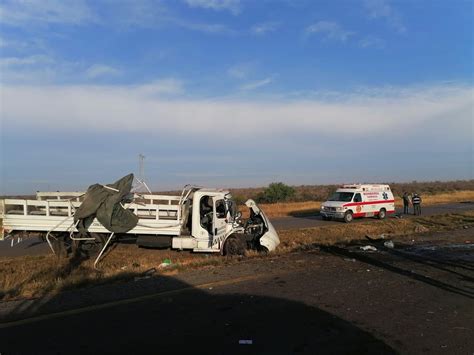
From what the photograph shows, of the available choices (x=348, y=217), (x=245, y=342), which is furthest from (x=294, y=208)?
(x=245, y=342)

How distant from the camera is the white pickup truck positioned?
Answer: 12953mm

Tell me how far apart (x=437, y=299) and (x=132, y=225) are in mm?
8382

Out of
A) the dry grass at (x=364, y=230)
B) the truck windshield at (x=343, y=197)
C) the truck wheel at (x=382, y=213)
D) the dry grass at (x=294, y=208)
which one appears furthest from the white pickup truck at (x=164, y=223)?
the dry grass at (x=294, y=208)

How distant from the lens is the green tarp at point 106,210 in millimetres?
12656

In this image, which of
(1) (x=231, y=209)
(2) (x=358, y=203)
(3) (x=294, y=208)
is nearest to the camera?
(1) (x=231, y=209)

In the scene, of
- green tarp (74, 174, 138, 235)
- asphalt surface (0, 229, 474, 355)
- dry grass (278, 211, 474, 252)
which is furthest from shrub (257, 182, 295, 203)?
asphalt surface (0, 229, 474, 355)

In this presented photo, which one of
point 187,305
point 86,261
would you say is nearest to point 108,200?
point 86,261

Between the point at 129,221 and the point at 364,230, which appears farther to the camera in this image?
the point at 364,230

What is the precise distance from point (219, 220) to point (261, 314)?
7.64 metres

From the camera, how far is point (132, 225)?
1295 cm

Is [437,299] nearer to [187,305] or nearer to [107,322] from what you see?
[187,305]

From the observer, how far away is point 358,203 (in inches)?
1176

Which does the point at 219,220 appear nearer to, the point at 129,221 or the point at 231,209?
the point at 231,209

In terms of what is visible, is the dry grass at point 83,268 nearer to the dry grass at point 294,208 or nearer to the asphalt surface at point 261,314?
the asphalt surface at point 261,314
